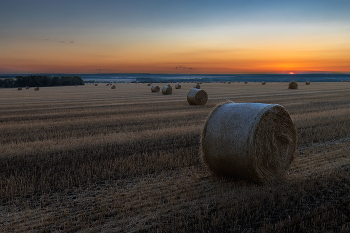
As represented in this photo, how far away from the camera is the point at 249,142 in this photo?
18.7ft

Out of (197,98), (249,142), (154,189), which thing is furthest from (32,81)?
(249,142)

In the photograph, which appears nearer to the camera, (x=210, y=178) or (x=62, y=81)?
(x=210, y=178)

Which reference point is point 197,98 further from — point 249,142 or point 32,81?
point 32,81

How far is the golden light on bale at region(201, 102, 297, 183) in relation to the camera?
227 inches

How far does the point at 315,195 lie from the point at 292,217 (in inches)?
42.8

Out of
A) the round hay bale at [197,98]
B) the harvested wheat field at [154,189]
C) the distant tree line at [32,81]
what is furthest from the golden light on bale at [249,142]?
the distant tree line at [32,81]

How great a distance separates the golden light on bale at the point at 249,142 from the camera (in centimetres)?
577

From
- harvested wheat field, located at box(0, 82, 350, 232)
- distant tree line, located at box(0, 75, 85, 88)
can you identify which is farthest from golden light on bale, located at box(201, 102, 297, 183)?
distant tree line, located at box(0, 75, 85, 88)

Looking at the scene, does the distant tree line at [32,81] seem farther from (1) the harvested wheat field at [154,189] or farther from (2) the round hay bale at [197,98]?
(1) the harvested wheat field at [154,189]

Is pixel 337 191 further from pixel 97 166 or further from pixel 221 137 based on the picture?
pixel 97 166

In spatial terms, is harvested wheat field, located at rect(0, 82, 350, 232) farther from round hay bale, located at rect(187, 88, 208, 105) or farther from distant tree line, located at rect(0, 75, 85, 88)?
distant tree line, located at rect(0, 75, 85, 88)

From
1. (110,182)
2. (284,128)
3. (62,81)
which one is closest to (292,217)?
(284,128)

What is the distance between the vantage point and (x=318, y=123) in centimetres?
1224

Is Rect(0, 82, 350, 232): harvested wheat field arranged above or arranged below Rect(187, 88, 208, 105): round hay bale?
below
